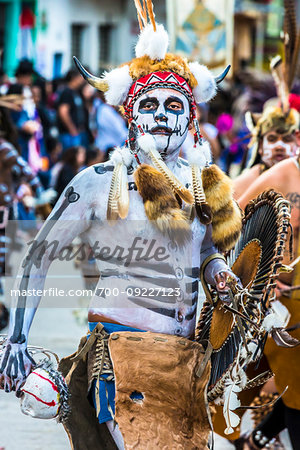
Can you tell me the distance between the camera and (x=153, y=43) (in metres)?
4.14

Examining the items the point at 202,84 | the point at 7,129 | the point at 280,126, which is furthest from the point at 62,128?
the point at 202,84

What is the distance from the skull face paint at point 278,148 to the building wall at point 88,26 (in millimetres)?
22912

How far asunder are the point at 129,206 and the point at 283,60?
10.6 ft

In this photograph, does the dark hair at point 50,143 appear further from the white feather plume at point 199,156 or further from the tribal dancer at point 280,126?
the white feather plume at point 199,156

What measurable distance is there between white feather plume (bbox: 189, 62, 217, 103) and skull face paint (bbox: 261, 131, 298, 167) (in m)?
2.31

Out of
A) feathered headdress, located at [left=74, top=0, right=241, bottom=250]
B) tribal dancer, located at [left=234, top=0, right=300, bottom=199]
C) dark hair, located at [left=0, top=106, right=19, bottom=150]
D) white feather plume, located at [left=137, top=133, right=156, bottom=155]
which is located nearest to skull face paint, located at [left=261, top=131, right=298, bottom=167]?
tribal dancer, located at [left=234, top=0, right=300, bottom=199]

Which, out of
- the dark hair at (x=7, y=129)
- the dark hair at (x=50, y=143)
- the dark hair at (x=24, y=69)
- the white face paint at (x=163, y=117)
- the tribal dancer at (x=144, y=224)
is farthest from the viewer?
the dark hair at (x=50, y=143)

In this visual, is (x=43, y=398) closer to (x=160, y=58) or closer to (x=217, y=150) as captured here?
(x=160, y=58)

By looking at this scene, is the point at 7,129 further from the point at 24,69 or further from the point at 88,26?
the point at 88,26

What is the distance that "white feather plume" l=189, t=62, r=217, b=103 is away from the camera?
14.1 feet

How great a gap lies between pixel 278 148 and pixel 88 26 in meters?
30.7

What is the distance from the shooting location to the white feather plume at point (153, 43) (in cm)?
414

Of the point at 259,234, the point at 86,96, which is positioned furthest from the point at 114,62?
the point at 259,234

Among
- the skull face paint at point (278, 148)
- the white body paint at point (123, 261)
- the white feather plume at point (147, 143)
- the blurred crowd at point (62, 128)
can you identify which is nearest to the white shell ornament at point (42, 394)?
the white body paint at point (123, 261)
